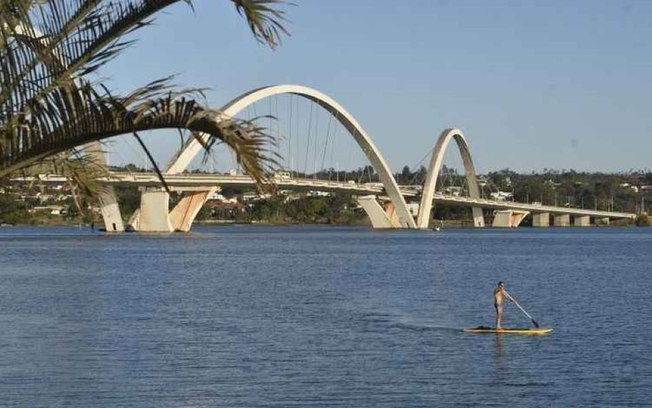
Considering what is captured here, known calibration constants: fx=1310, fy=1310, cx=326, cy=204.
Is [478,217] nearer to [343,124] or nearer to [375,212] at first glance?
[375,212]

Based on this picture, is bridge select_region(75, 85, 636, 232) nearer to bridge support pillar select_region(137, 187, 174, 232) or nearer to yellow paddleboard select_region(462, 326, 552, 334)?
bridge support pillar select_region(137, 187, 174, 232)

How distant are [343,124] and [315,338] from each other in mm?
93544

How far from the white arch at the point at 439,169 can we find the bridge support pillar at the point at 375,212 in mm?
3838

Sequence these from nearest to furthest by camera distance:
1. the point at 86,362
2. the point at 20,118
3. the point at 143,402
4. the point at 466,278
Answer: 1. the point at 20,118
2. the point at 143,402
3. the point at 86,362
4. the point at 466,278

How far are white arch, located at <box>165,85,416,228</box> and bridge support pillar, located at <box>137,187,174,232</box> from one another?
5.67 m

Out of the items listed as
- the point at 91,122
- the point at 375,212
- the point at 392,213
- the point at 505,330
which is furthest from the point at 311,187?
the point at 91,122

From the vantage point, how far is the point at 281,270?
73.8 metres

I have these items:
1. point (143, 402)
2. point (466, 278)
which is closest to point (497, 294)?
point (143, 402)

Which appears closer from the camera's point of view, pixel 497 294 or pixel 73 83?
pixel 73 83

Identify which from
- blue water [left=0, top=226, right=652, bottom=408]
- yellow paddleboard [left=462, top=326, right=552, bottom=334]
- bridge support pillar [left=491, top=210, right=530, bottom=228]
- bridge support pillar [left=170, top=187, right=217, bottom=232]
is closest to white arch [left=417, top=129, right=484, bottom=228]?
bridge support pillar [left=491, top=210, right=530, bottom=228]

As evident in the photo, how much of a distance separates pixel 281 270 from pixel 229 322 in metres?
34.3

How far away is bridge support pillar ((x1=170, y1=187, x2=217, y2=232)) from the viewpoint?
12125 cm

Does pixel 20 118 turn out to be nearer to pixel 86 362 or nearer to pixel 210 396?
pixel 210 396

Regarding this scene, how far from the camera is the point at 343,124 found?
127250 mm
